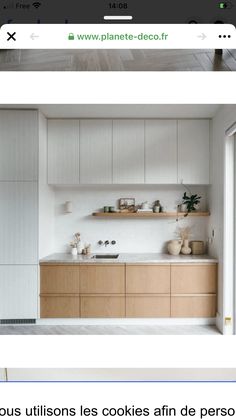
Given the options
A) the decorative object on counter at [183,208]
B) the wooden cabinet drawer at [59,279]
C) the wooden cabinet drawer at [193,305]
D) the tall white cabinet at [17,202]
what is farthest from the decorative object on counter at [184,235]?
the tall white cabinet at [17,202]

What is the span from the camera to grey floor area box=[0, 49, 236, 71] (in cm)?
46

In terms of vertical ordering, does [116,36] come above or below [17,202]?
above

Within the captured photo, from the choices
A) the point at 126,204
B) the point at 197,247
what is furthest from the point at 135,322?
the point at 126,204

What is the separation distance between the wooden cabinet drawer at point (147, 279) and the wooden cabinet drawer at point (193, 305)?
13 centimetres

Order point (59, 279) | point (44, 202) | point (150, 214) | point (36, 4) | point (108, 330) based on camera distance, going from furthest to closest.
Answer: point (150, 214) < point (44, 202) < point (59, 279) < point (108, 330) < point (36, 4)

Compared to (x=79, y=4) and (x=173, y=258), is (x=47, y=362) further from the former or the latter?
(x=173, y=258)

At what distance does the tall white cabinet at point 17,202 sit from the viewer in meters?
2.60

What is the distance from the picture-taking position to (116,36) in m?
0.45

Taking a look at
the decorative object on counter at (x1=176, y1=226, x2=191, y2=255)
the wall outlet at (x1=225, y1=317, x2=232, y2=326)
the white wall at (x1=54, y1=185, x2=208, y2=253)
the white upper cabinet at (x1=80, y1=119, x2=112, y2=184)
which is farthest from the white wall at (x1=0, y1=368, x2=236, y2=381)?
the white wall at (x1=54, y1=185, x2=208, y2=253)

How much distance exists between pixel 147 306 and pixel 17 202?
1.31 metres

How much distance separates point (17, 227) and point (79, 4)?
91.0 inches

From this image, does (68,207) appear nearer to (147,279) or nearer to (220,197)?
(147,279)

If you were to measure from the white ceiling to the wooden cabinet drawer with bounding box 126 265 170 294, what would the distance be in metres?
1.24

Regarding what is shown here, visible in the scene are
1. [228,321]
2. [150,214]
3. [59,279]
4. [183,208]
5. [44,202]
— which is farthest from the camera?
[183,208]
